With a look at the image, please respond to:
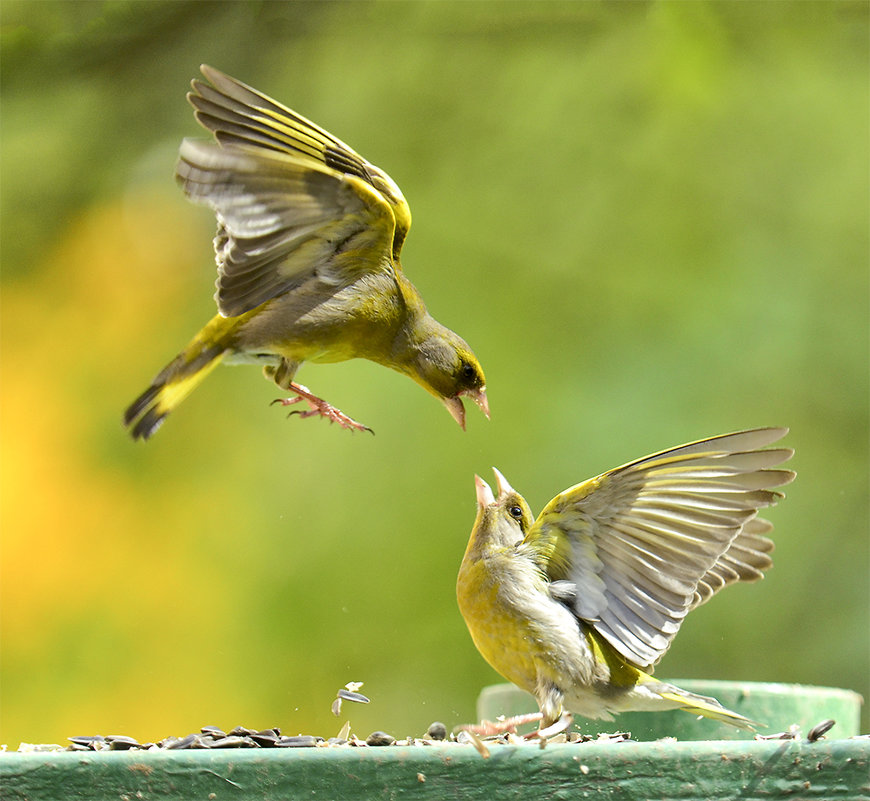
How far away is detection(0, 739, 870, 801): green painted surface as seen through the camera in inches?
78.6

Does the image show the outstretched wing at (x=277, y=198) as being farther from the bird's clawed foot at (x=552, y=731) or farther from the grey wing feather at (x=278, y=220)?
the bird's clawed foot at (x=552, y=731)

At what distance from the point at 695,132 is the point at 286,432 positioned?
112 inches

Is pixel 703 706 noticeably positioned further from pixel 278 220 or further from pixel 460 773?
pixel 278 220

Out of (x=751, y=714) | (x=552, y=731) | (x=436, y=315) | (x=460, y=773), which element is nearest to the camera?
(x=460, y=773)

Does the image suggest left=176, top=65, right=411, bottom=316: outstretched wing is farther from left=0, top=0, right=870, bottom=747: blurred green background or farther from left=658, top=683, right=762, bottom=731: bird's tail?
left=0, top=0, right=870, bottom=747: blurred green background

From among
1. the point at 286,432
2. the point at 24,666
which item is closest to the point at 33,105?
the point at 286,432

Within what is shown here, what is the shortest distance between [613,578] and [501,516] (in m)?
0.36

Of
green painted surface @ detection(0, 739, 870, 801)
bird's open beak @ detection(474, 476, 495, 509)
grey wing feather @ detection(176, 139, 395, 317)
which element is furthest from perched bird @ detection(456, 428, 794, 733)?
grey wing feather @ detection(176, 139, 395, 317)

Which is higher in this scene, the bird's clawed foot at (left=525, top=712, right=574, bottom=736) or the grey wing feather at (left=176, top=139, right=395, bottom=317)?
the grey wing feather at (left=176, top=139, right=395, bottom=317)

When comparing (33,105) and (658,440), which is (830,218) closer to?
(658,440)

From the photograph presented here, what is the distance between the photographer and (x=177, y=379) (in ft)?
9.58

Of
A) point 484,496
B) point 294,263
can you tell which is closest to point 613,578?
point 484,496

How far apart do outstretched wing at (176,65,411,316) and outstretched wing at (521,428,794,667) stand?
2.66ft

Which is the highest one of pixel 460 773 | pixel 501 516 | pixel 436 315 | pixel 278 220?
pixel 436 315
